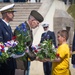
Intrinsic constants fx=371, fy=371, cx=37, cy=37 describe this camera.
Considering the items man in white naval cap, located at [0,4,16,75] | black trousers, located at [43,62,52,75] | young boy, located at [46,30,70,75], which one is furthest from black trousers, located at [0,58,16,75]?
black trousers, located at [43,62,52,75]

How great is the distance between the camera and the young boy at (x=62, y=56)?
6016mm

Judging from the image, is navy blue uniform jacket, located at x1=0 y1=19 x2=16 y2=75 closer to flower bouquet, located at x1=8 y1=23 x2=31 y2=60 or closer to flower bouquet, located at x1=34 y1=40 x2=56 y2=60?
flower bouquet, located at x1=8 y1=23 x2=31 y2=60

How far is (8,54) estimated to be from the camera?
5082 millimetres

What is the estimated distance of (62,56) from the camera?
604 centimetres

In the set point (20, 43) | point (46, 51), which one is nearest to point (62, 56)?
point (46, 51)

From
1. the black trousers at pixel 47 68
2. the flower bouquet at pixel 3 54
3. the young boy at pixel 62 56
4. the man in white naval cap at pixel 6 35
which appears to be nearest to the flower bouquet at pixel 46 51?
the young boy at pixel 62 56

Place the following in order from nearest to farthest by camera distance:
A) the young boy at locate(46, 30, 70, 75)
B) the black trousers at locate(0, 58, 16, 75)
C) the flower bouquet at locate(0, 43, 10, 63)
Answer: the flower bouquet at locate(0, 43, 10, 63), the black trousers at locate(0, 58, 16, 75), the young boy at locate(46, 30, 70, 75)

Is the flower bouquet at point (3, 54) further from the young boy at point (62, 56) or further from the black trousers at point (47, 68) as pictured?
the black trousers at point (47, 68)

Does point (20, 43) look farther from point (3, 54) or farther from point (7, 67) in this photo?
point (7, 67)

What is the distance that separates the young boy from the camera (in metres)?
6.02

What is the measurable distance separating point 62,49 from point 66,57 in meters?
0.19

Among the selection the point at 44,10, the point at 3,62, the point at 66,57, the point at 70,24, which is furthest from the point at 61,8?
the point at 3,62

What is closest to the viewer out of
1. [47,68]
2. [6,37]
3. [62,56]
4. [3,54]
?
[3,54]

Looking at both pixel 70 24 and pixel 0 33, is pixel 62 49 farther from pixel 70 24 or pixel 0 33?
pixel 70 24
